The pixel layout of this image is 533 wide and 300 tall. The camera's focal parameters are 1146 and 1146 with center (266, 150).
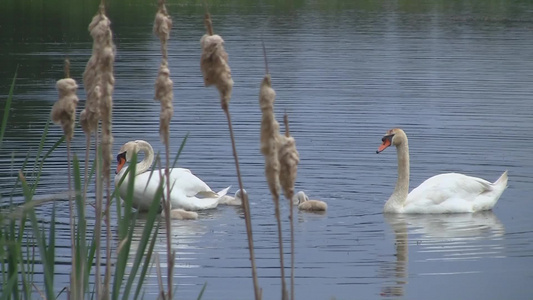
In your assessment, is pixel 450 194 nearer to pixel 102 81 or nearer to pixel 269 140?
pixel 102 81

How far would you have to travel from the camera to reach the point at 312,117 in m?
16.9

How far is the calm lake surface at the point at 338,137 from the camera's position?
28.1 ft

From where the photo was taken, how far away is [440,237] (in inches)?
388

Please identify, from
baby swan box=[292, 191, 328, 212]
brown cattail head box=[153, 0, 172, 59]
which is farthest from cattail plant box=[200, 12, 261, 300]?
baby swan box=[292, 191, 328, 212]

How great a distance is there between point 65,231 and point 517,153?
615 centimetres

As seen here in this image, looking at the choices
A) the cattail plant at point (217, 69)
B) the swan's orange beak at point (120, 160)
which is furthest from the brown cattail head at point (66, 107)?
the swan's orange beak at point (120, 160)

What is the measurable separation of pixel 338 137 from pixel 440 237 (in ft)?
17.0

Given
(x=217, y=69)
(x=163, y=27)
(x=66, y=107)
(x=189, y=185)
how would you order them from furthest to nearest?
(x=189, y=185), (x=66, y=107), (x=163, y=27), (x=217, y=69)

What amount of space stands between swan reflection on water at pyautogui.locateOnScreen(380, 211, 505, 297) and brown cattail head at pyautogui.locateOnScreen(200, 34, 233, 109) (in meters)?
5.12

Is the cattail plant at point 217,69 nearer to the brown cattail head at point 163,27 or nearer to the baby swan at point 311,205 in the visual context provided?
the brown cattail head at point 163,27

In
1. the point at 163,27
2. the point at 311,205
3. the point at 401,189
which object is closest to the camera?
the point at 163,27

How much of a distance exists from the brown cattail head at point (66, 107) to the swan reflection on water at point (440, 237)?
15.7 ft

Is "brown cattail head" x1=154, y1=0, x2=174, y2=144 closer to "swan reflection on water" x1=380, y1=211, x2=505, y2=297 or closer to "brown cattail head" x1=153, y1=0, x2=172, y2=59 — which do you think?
"brown cattail head" x1=153, y1=0, x2=172, y2=59

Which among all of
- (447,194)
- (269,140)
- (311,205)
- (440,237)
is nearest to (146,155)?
(311,205)
